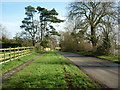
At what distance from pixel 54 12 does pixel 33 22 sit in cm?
672

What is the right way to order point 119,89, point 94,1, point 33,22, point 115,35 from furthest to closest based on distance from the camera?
point 33,22
point 94,1
point 115,35
point 119,89

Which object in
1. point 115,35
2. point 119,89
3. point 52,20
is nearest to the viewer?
point 119,89

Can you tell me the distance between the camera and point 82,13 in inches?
1059

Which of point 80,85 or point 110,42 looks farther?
point 110,42

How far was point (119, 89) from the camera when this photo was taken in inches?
203

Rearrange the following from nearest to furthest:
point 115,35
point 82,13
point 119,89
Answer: point 119,89, point 115,35, point 82,13

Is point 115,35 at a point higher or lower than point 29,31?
lower

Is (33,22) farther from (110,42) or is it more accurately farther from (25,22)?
(110,42)

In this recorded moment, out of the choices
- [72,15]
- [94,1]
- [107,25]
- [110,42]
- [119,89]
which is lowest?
[119,89]

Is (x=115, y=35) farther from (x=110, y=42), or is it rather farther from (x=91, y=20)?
(x=91, y=20)

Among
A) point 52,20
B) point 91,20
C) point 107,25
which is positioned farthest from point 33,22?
point 107,25

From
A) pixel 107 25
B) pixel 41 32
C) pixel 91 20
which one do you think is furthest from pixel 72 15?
pixel 41 32

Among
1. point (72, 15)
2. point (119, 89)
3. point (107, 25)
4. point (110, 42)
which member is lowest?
point (119, 89)

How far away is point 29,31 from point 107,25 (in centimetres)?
2337
